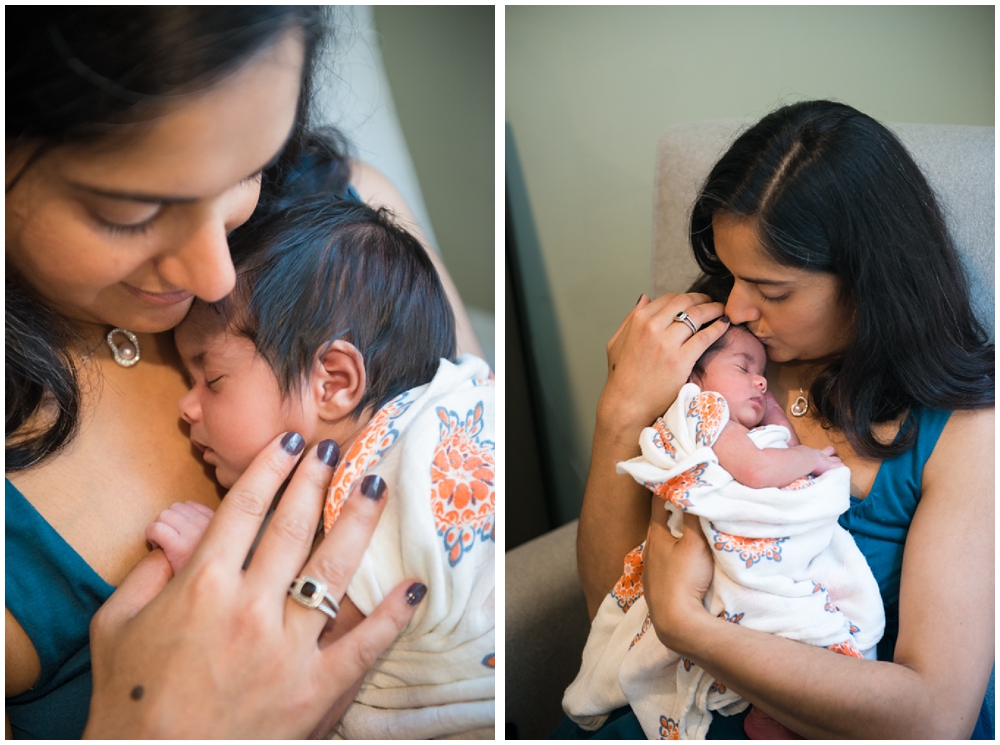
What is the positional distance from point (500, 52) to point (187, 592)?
82 cm

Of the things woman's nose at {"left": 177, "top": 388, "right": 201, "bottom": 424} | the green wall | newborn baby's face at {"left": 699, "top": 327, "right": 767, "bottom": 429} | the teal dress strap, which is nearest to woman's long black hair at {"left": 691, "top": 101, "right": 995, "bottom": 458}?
newborn baby's face at {"left": 699, "top": 327, "right": 767, "bottom": 429}

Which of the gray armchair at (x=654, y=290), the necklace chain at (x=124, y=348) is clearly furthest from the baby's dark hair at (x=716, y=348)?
the necklace chain at (x=124, y=348)

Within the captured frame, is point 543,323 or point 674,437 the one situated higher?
point 674,437

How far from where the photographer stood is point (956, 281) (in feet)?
3.32

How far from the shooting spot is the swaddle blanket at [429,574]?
2.72 feet

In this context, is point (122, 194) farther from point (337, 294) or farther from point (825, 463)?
point (825, 463)

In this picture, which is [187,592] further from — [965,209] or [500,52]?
[965,209]

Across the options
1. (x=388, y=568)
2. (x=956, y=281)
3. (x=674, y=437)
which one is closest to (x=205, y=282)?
(x=388, y=568)

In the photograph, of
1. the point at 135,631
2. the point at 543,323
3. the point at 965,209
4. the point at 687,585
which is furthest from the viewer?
the point at 543,323

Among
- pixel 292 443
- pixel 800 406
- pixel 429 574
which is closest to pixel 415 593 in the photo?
pixel 429 574

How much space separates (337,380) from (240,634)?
0.35 m

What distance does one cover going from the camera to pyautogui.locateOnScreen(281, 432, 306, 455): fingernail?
2.90ft

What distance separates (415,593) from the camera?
2.70 ft

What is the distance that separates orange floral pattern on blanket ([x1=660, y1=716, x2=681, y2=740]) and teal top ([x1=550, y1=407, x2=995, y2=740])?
5 cm
